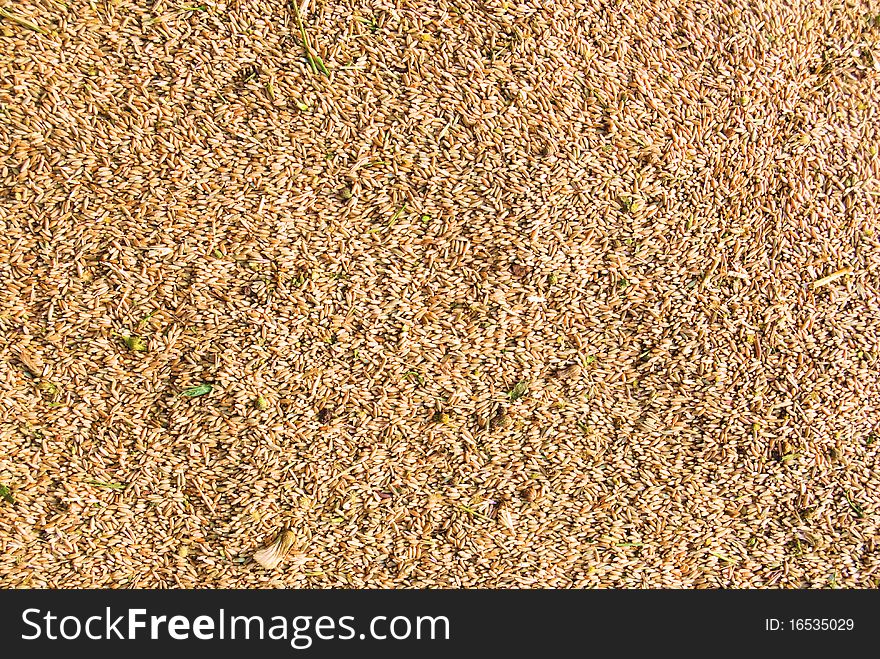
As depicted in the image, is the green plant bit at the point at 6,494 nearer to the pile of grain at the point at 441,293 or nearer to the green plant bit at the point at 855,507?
the pile of grain at the point at 441,293

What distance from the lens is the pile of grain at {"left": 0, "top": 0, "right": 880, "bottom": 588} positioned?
158cm

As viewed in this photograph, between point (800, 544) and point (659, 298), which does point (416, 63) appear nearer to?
point (659, 298)

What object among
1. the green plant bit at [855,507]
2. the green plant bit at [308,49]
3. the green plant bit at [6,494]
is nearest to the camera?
the green plant bit at [6,494]

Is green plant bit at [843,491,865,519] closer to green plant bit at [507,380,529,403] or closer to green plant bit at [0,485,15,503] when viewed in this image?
green plant bit at [507,380,529,403]

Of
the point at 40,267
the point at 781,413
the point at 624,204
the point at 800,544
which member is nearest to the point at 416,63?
the point at 624,204

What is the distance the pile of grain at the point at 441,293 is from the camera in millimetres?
1575

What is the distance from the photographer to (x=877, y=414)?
70.3 inches

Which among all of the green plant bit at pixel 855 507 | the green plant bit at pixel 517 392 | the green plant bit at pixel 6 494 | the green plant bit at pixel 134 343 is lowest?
the green plant bit at pixel 855 507

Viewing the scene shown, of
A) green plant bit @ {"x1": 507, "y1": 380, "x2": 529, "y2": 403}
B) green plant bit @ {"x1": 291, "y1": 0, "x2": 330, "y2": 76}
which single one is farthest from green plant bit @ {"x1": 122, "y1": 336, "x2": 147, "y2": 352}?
green plant bit @ {"x1": 507, "y1": 380, "x2": 529, "y2": 403}

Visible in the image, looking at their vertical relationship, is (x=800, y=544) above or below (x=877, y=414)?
below

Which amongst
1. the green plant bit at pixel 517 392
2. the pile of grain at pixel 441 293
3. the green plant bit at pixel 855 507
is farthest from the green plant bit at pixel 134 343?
the green plant bit at pixel 855 507

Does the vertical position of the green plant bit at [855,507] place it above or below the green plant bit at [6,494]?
below

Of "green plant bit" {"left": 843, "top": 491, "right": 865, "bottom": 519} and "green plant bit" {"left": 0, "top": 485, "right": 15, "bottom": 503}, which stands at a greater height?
"green plant bit" {"left": 0, "top": 485, "right": 15, "bottom": 503}

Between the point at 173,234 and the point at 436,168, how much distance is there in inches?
27.9
